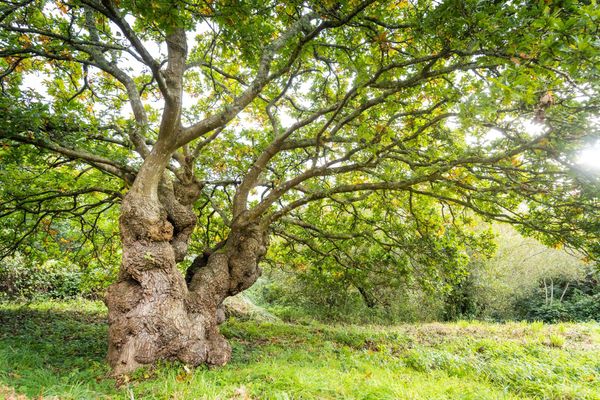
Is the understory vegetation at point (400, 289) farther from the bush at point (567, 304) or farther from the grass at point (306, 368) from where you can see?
the grass at point (306, 368)

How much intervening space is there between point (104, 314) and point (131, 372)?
25.5 feet

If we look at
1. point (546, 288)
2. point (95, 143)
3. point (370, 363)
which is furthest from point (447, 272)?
point (546, 288)

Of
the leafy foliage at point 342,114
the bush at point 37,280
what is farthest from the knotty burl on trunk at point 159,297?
the bush at point 37,280

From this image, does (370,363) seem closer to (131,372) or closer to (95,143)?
(131,372)

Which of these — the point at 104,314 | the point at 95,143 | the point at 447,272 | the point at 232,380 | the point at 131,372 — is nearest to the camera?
the point at 232,380

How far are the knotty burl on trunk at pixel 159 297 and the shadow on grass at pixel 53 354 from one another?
0.57 m

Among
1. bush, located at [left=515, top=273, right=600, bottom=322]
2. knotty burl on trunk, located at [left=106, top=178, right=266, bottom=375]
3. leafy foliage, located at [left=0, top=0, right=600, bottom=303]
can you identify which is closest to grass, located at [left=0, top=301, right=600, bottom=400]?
knotty burl on trunk, located at [left=106, top=178, right=266, bottom=375]

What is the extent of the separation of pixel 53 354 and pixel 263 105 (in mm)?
6614

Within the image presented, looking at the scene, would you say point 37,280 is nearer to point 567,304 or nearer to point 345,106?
point 345,106

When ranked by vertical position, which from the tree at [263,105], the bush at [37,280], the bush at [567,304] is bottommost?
the bush at [567,304]

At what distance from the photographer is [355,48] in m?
5.29

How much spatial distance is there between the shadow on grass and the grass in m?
0.02

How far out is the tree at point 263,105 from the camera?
351 centimetres

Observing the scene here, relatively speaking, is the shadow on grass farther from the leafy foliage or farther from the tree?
the leafy foliage
